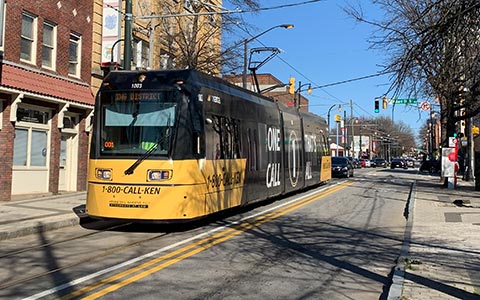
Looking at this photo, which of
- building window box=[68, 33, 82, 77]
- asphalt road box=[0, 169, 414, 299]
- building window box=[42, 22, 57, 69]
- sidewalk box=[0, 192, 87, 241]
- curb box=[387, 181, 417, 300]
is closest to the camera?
curb box=[387, 181, 417, 300]

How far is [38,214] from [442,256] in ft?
31.9

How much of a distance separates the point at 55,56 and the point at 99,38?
3.13m

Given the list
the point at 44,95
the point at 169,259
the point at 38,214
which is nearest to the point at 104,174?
the point at 169,259

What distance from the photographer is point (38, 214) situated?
12.6 meters

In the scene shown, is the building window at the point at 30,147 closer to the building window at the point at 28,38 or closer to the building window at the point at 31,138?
the building window at the point at 31,138

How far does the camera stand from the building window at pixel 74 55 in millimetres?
18938

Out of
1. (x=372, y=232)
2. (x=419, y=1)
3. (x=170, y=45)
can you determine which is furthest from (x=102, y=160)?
(x=170, y=45)

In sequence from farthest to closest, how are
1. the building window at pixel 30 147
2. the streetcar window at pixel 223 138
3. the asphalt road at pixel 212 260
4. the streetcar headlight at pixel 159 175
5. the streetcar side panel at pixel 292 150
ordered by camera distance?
1. the streetcar side panel at pixel 292 150
2. the building window at pixel 30 147
3. the streetcar window at pixel 223 138
4. the streetcar headlight at pixel 159 175
5. the asphalt road at pixel 212 260

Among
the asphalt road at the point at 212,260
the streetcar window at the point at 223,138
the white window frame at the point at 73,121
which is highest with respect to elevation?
the white window frame at the point at 73,121

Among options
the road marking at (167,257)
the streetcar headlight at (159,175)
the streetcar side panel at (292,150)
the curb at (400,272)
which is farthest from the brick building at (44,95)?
the curb at (400,272)

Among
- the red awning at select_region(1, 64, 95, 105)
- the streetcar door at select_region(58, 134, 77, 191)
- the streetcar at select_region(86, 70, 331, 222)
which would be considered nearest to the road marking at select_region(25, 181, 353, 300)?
the streetcar at select_region(86, 70, 331, 222)

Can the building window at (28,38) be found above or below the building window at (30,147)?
above

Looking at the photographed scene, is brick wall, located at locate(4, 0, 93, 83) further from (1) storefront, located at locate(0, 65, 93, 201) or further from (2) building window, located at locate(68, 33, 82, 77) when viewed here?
(1) storefront, located at locate(0, 65, 93, 201)

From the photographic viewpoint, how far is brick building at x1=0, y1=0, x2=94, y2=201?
1535 centimetres
